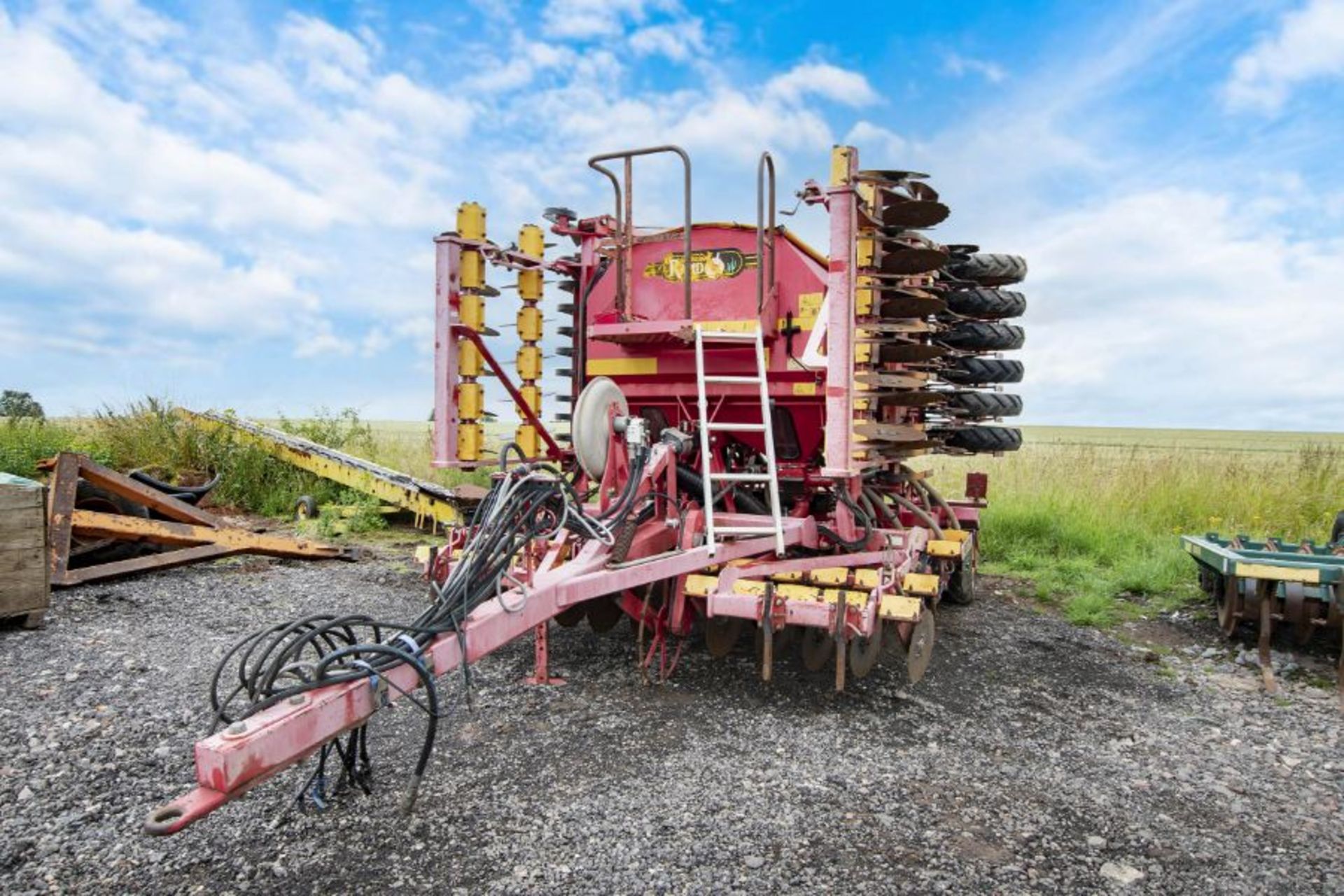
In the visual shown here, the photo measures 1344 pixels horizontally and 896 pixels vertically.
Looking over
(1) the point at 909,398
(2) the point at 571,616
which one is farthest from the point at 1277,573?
(2) the point at 571,616

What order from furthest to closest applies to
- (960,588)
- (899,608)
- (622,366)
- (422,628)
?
(960,588) < (622,366) < (899,608) < (422,628)

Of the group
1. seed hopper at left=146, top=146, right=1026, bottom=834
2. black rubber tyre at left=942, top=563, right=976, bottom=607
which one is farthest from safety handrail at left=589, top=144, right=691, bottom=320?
black rubber tyre at left=942, top=563, right=976, bottom=607

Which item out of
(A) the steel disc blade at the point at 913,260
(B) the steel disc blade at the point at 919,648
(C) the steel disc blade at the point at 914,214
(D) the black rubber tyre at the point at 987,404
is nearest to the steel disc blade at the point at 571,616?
(B) the steel disc blade at the point at 919,648

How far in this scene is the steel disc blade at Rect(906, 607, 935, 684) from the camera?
4203 mm

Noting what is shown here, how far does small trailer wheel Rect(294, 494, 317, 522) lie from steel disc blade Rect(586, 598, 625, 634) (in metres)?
6.73

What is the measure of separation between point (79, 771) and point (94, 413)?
10.7 metres

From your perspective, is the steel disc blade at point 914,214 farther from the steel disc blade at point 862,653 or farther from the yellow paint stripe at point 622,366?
the steel disc blade at point 862,653

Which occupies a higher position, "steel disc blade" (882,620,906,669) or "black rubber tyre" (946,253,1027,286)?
"black rubber tyre" (946,253,1027,286)

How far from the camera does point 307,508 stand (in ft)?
35.4

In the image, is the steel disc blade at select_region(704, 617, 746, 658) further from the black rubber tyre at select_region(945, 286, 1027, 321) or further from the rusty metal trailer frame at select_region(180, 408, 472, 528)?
the rusty metal trailer frame at select_region(180, 408, 472, 528)

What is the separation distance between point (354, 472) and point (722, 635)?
272 inches

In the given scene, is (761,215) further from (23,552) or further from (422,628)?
(23,552)

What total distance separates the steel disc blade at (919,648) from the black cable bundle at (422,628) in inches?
60.2

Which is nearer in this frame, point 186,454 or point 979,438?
point 979,438
